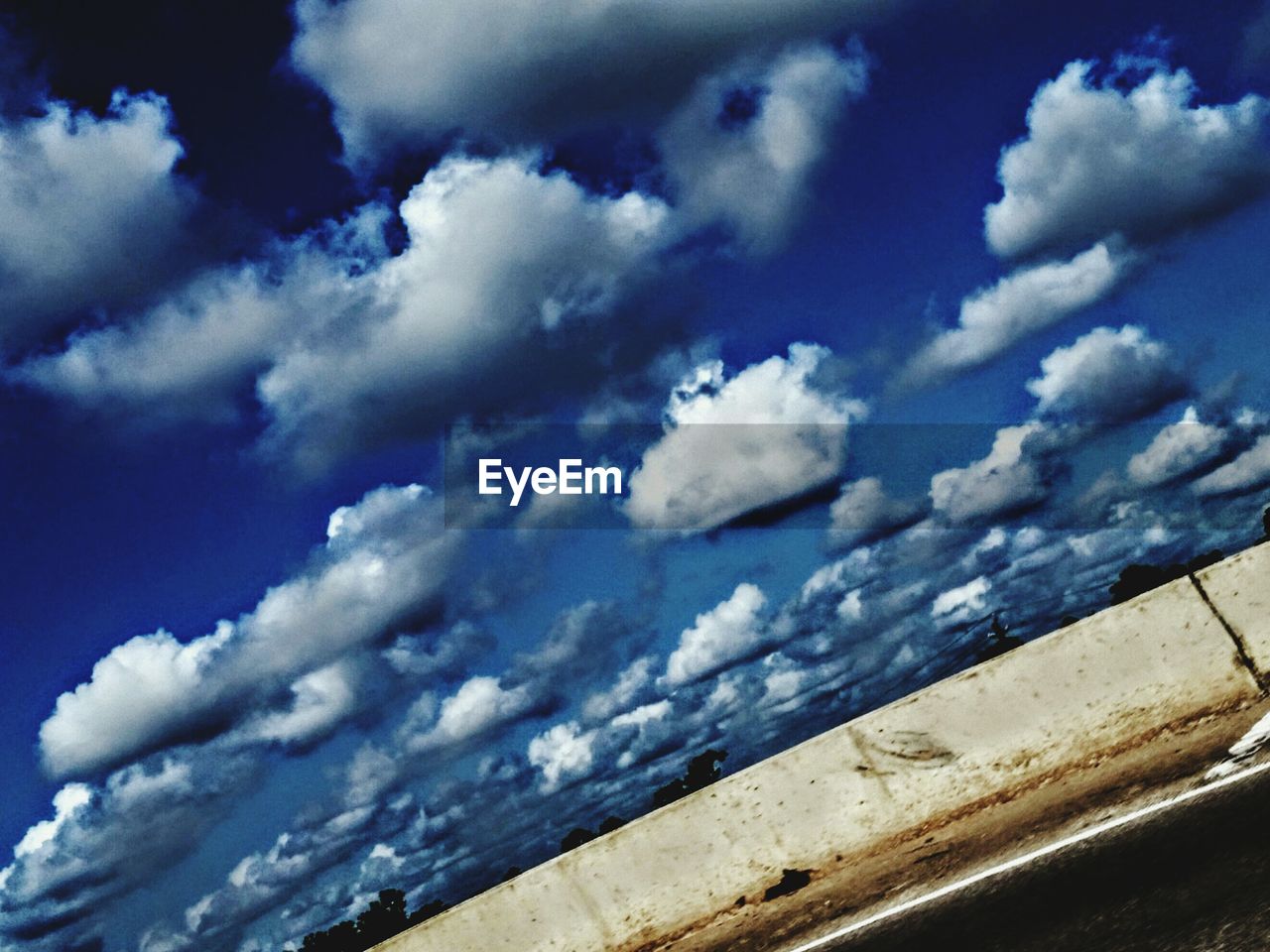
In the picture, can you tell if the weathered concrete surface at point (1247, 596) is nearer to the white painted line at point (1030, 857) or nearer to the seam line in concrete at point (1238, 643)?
the seam line in concrete at point (1238, 643)

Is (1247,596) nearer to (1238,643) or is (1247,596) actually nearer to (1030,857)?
(1238,643)

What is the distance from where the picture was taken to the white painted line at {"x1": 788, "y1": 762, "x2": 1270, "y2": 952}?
6.31 metres

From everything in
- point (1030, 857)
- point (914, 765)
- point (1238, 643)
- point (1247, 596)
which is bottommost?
point (1030, 857)

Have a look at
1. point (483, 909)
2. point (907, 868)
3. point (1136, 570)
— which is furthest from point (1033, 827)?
point (1136, 570)

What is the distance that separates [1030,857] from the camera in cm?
654

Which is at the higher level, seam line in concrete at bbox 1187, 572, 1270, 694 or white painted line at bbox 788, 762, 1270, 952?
seam line in concrete at bbox 1187, 572, 1270, 694

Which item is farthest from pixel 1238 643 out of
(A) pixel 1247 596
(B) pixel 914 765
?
(B) pixel 914 765

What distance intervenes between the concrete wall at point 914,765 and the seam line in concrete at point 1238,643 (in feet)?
0.04

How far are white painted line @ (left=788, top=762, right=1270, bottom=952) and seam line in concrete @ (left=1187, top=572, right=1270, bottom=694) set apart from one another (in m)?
1.53

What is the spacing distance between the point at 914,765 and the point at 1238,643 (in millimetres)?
2700

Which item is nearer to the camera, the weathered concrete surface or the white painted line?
the white painted line

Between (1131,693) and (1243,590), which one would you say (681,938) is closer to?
(1131,693)

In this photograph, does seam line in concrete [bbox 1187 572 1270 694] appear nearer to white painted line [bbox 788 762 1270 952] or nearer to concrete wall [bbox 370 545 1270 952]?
concrete wall [bbox 370 545 1270 952]

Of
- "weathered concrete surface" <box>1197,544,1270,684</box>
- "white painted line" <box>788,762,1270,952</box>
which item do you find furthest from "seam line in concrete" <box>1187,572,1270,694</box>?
"white painted line" <box>788,762,1270,952</box>
